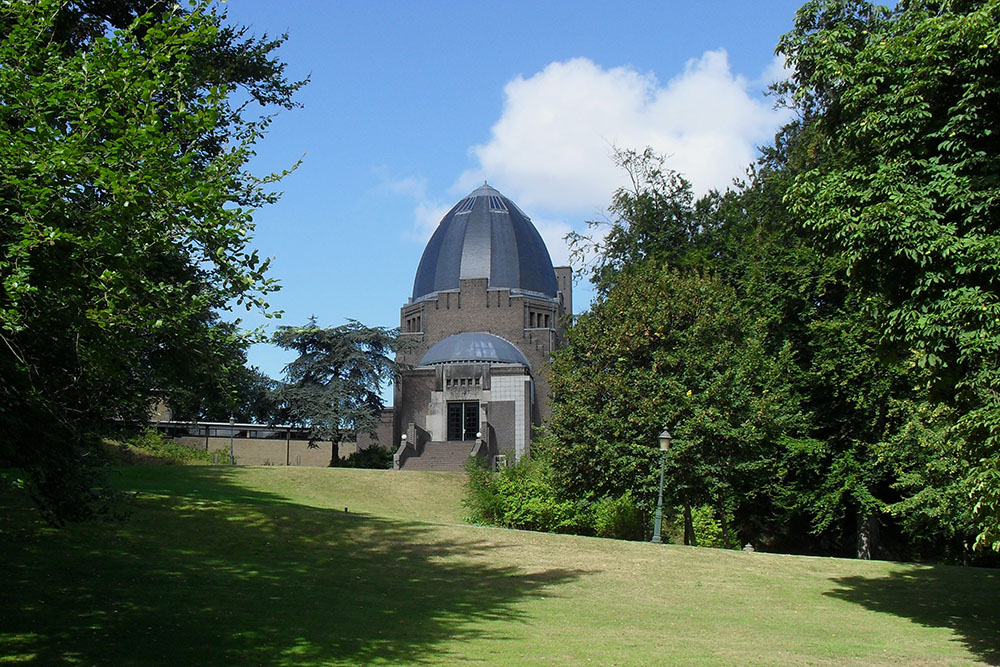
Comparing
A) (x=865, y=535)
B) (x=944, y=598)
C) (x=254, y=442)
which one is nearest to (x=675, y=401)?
(x=865, y=535)

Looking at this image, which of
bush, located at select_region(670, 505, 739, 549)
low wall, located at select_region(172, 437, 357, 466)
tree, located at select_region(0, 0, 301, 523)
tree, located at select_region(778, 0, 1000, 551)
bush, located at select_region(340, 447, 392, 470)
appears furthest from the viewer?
low wall, located at select_region(172, 437, 357, 466)

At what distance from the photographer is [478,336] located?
60.7m

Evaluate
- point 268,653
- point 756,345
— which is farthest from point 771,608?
point 756,345

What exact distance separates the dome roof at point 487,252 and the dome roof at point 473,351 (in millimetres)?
6627

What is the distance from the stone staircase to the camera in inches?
1940

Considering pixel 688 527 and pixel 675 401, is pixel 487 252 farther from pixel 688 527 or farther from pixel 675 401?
pixel 675 401

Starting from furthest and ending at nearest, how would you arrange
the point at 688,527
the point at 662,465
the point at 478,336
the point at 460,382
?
the point at 478,336, the point at 460,382, the point at 688,527, the point at 662,465

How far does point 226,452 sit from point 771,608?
3700cm

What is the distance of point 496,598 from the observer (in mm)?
16078

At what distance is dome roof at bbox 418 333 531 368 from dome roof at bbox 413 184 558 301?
6.63 meters

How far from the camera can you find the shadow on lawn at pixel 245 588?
11336mm

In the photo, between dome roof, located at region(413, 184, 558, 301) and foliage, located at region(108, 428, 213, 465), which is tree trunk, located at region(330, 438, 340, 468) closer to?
foliage, located at region(108, 428, 213, 465)

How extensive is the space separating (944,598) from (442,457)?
3422 centimetres

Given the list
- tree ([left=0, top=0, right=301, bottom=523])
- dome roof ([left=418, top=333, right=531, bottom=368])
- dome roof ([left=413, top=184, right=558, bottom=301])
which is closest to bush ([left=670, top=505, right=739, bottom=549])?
tree ([left=0, top=0, right=301, bottom=523])
